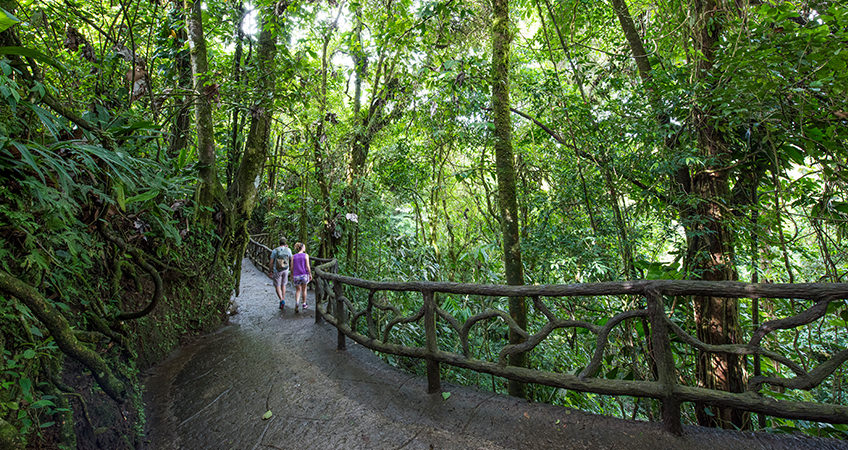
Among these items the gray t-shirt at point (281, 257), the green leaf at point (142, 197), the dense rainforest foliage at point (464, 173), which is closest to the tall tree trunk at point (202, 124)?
the dense rainforest foliage at point (464, 173)

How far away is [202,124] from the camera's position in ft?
18.7

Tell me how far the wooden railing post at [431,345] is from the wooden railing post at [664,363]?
153 centimetres

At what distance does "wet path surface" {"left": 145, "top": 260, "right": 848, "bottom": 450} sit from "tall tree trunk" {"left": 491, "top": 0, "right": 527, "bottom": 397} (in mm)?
1241

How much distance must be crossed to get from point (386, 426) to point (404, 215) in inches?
238

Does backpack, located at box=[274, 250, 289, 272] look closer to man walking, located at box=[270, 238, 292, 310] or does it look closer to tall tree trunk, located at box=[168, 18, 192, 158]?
man walking, located at box=[270, 238, 292, 310]

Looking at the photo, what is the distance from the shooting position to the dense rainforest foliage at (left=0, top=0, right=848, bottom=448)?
2.51 meters

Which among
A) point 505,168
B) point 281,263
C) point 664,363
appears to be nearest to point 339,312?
point 505,168

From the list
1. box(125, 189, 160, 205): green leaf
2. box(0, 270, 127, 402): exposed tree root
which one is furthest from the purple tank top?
box(0, 270, 127, 402): exposed tree root

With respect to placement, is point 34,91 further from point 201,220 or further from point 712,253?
point 712,253

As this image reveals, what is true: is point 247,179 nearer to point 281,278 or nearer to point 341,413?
point 281,278

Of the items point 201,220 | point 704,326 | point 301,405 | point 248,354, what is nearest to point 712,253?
point 704,326

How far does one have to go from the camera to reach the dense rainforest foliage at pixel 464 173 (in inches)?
98.9

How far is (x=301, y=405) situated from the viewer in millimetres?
3205

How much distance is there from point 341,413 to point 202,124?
4974 millimetres
